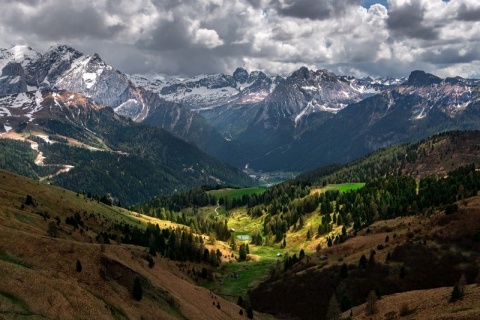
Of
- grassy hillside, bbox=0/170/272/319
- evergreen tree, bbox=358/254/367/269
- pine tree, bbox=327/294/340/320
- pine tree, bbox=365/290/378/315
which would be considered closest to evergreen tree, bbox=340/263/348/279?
evergreen tree, bbox=358/254/367/269

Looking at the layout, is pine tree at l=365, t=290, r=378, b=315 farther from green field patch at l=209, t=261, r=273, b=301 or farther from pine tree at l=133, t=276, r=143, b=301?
green field patch at l=209, t=261, r=273, b=301

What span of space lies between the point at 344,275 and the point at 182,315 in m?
62.4

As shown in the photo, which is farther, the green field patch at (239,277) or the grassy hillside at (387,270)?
the green field patch at (239,277)

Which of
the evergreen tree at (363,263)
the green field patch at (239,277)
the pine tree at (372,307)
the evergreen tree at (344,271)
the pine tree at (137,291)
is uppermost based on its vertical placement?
the pine tree at (137,291)

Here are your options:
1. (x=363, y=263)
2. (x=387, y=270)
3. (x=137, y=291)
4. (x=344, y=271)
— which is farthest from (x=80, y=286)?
(x=387, y=270)

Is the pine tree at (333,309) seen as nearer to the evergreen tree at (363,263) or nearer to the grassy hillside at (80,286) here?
the grassy hillside at (80,286)

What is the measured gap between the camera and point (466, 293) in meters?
67.8

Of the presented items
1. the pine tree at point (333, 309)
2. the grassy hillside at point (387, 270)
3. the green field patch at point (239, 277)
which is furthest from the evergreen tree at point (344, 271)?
the green field patch at point (239, 277)

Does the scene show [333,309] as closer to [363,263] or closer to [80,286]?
[363,263]

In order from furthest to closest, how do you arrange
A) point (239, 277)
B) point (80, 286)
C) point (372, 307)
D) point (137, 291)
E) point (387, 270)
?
point (239, 277), point (387, 270), point (372, 307), point (137, 291), point (80, 286)

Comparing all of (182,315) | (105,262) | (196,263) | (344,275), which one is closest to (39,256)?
(105,262)

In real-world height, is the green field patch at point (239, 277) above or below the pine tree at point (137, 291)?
below

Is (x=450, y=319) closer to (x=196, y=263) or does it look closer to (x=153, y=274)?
(x=153, y=274)

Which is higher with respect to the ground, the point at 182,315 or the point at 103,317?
the point at 103,317
